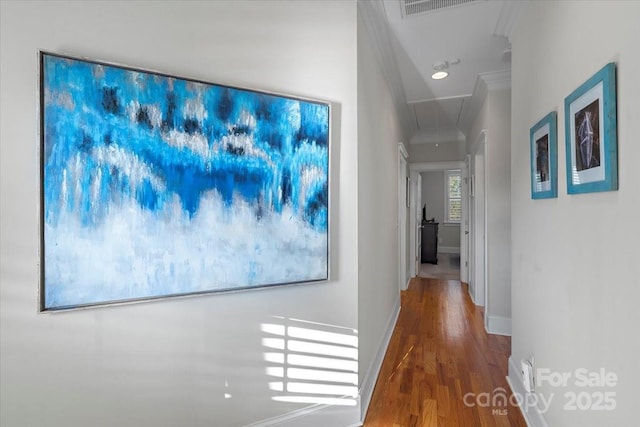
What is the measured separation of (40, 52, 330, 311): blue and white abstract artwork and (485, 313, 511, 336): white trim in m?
2.45

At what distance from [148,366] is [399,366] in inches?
76.7

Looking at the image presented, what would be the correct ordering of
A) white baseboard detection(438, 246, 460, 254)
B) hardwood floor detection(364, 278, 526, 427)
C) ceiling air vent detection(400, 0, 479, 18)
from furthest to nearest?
1. white baseboard detection(438, 246, 460, 254)
2. ceiling air vent detection(400, 0, 479, 18)
3. hardwood floor detection(364, 278, 526, 427)

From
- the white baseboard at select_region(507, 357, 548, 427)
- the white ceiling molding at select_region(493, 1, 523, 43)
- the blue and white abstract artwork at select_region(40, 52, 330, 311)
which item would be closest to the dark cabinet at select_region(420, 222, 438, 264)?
the white baseboard at select_region(507, 357, 548, 427)

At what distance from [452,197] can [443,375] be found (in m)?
6.97

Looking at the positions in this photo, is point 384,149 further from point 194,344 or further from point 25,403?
point 25,403

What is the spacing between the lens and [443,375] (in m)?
2.38

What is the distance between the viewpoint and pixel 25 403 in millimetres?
1149

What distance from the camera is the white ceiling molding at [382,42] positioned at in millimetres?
2000

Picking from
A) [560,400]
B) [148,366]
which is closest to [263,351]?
[148,366]

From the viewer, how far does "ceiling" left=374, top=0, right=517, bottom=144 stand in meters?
2.10

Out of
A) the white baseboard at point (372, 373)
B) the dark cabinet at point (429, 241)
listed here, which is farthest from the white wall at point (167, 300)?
the dark cabinet at point (429, 241)

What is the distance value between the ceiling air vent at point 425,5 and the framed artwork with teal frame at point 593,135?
3.89ft

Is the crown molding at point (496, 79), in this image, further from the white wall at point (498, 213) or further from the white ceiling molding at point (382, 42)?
the white ceiling molding at point (382, 42)

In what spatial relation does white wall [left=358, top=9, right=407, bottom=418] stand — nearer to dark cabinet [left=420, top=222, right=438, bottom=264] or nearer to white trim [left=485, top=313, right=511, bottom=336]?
white trim [left=485, top=313, right=511, bottom=336]
